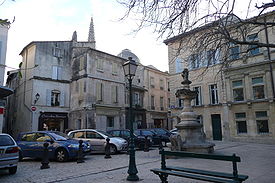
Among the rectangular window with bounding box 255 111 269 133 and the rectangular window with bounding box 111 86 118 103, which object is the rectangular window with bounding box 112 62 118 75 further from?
the rectangular window with bounding box 255 111 269 133

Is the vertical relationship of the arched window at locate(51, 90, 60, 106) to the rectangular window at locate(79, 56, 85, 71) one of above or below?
below

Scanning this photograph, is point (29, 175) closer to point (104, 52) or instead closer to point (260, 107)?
point (260, 107)

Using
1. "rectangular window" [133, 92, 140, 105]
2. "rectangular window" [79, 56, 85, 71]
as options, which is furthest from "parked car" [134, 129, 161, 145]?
"rectangular window" [133, 92, 140, 105]

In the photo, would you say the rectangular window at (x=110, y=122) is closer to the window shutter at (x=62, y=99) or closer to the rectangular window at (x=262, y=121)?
the window shutter at (x=62, y=99)

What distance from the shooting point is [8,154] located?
7.67 metres


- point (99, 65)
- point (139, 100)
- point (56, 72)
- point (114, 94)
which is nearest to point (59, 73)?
point (56, 72)

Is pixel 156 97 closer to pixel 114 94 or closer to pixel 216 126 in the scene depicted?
pixel 114 94

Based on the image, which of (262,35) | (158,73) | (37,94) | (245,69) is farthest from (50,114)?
(262,35)

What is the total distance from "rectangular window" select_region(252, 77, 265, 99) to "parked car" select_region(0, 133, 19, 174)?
2020cm

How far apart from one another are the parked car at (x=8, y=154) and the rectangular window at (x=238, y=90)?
2025 cm

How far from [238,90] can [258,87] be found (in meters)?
1.87

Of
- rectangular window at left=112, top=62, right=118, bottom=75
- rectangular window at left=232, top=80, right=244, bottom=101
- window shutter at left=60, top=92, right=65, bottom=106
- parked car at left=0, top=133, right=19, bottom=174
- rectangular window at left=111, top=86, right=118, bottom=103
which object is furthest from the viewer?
rectangular window at left=112, top=62, right=118, bottom=75

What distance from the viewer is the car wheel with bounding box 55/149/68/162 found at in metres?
10.8

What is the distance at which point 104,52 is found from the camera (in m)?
29.0
